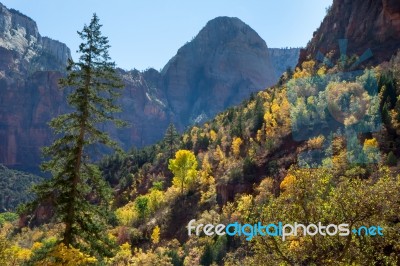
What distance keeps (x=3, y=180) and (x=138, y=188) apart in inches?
4411

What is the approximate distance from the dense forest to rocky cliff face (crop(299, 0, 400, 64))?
5.91 m

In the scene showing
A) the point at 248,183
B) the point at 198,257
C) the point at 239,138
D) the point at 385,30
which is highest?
the point at 385,30

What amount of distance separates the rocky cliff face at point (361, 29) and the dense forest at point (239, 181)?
591 centimetres

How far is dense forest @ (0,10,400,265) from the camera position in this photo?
1545 cm

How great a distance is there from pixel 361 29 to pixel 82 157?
280 ft

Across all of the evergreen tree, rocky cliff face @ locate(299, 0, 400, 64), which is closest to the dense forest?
the evergreen tree

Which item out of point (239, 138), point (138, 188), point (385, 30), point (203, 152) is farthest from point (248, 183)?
point (385, 30)

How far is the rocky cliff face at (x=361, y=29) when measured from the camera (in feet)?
268

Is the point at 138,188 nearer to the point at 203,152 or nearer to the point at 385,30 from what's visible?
the point at 203,152

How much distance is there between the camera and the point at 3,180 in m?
175

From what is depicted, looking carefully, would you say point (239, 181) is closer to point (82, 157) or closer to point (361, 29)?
point (82, 157)

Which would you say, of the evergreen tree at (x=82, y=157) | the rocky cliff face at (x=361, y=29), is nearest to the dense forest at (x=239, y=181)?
the evergreen tree at (x=82, y=157)

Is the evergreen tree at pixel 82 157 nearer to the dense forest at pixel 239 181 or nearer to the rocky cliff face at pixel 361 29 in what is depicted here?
the dense forest at pixel 239 181

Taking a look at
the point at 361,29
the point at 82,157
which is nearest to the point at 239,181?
the point at 82,157
